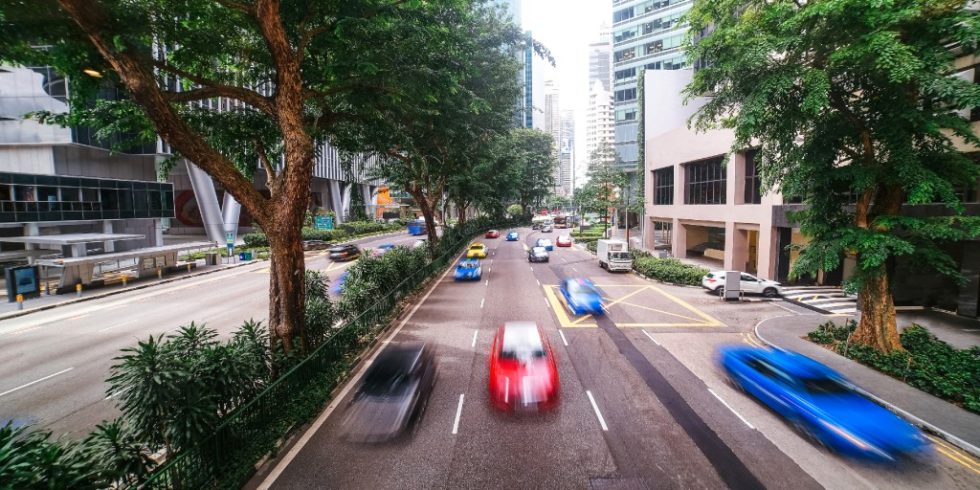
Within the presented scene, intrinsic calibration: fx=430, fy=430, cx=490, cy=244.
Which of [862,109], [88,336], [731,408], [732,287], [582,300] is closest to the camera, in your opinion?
[731,408]

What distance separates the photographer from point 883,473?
7.99 metres

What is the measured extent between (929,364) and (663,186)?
32.9 meters

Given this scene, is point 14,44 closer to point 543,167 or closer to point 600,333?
point 600,333

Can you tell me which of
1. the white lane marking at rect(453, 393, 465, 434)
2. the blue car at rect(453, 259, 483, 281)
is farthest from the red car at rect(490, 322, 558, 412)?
the blue car at rect(453, 259, 483, 281)

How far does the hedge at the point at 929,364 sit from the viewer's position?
10.9 metres

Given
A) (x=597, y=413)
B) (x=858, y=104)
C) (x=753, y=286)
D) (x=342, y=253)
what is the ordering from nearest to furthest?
(x=597, y=413), (x=858, y=104), (x=753, y=286), (x=342, y=253)

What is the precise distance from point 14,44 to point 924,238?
23.0 m

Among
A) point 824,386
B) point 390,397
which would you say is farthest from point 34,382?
point 824,386

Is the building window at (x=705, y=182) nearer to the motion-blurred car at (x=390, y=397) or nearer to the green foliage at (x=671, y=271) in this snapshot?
the green foliage at (x=671, y=271)

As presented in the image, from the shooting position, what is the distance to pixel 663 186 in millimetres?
43281

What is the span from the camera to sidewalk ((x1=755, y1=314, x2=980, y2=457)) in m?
9.33

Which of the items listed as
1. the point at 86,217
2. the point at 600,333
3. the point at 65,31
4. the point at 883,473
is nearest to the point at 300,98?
the point at 65,31

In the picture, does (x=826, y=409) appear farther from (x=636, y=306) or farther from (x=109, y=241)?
(x=109, y=241)

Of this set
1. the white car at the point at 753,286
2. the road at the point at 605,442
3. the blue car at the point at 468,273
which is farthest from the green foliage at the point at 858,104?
the blue car at the point at 468,273
